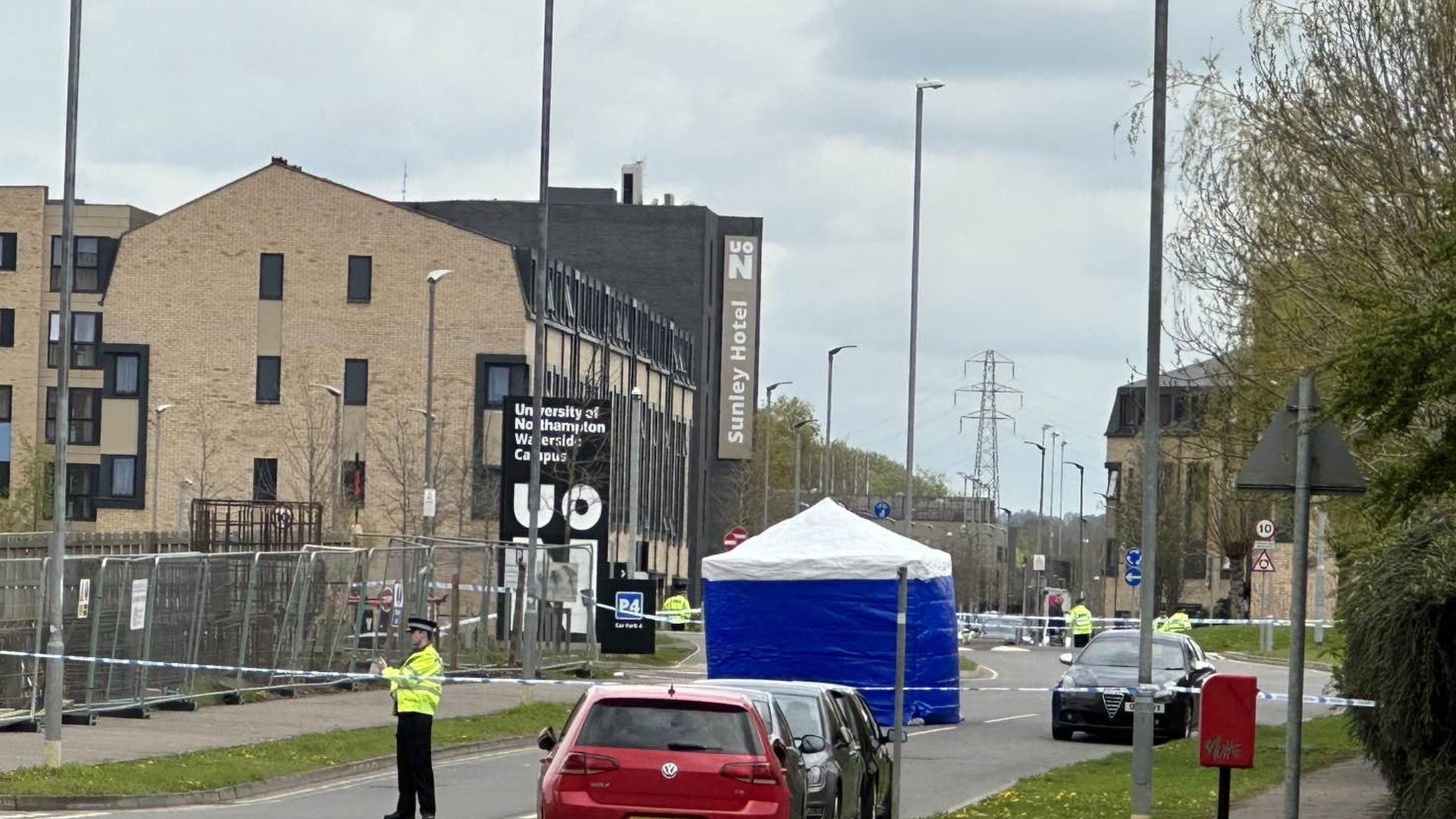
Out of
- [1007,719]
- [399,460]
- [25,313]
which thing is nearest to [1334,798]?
[1007,719]

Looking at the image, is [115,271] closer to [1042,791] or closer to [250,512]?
[250,512]

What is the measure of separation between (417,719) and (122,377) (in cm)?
6284

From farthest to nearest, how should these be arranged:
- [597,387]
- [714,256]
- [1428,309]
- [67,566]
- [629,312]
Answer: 1. [714,256]
2. [629,312]
3. [597,387]
4. [67,566]
5. [1428,309]

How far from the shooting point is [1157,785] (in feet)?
73.8

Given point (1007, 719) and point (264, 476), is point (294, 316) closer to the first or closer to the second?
point (264, 476)

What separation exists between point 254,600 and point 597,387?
A: 3961 cm

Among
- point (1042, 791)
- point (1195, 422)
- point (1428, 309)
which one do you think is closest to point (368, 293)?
point (1195, 422)

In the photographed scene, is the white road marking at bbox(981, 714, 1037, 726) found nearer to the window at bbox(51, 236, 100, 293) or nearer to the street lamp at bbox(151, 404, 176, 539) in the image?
the street lamp at bbox(151, 404, 176, 539)

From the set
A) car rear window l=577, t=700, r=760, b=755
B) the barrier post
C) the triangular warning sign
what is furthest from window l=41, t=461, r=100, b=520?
car rear window l=577, t=700, r=760, b=755

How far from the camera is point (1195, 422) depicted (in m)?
32.7

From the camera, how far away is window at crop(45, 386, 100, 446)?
86.8 m

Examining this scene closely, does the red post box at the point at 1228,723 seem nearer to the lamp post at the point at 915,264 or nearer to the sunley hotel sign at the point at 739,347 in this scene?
the lamp post at the point at 915,264

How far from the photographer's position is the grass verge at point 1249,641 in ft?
186

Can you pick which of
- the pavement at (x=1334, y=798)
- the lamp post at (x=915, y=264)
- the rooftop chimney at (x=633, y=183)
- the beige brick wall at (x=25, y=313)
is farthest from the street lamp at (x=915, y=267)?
the rooftop chimney at (x=633, y=183)
